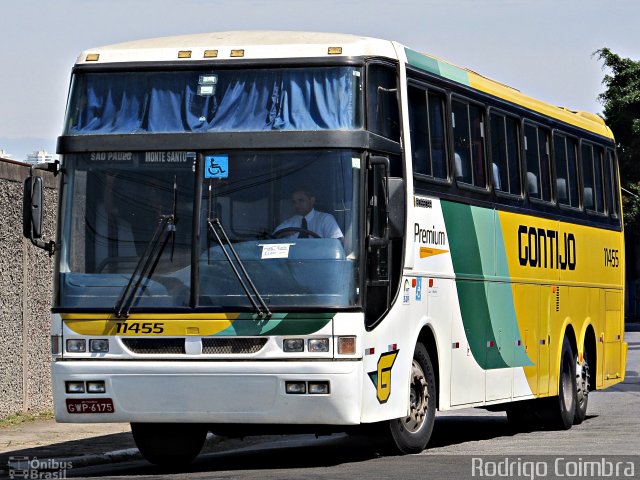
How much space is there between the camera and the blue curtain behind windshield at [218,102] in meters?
12.3

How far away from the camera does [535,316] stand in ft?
55.6

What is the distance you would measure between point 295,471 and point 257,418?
54 cm

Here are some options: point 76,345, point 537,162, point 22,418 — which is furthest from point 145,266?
point 537,162

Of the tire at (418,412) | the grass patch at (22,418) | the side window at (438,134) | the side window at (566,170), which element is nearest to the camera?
the tire at (418,412)

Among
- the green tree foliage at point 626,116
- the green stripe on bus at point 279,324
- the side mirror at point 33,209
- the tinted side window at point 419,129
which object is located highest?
the green tree foliage at point 626,116

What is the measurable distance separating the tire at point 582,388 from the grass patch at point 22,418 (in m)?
6.27

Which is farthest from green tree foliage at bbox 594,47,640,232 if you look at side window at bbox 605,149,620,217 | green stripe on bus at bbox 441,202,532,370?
green stripe on bus at bbox 441,202,532,370

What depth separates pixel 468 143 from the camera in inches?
595

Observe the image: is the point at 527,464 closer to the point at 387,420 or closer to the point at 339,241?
the point at 387,420

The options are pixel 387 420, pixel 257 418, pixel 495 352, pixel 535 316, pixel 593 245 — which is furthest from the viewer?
pixel 593 245

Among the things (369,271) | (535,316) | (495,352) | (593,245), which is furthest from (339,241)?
(593,245)

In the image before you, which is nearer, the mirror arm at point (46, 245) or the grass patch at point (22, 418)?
the mirror arm at point (46, 245)

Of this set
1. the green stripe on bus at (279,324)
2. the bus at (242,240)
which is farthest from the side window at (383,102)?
the green stripe on bus at (279,324)

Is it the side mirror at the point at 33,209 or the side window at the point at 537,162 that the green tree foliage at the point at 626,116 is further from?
the side mirror at the point at 33,209
